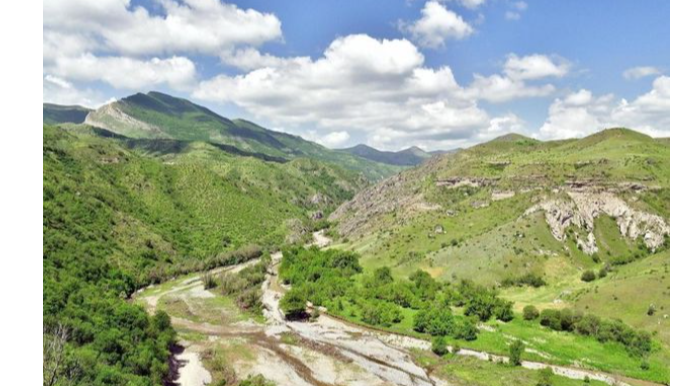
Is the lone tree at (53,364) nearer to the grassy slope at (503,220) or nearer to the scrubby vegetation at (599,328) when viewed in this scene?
the scrubby vegetation at (599,328)

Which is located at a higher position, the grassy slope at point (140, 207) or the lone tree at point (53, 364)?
the grassy slope at point (140, 207)

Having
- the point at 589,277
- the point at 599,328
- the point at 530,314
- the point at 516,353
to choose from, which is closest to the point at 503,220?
the point at 589,277

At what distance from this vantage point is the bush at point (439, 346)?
72125 millimetres

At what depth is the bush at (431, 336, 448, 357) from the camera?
72.1 metres

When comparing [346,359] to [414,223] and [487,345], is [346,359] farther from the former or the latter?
[414,223]

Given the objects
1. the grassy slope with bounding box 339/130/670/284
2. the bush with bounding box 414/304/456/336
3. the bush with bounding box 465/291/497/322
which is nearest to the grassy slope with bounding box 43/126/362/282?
the grassy slope with bounding box 339/130/670/284

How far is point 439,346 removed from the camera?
238ft

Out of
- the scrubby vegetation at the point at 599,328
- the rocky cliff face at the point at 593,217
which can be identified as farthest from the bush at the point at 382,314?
the rocky cliff face at the point at 593,217

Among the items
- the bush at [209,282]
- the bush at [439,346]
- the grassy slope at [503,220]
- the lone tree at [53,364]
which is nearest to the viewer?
the lone tree at [53,364]

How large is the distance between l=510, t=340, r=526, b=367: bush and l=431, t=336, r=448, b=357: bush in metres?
10.3

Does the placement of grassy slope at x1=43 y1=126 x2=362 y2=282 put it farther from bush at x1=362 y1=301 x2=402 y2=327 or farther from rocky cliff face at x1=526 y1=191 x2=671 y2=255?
rocky cliff face at x1=526 y1=191 x2=671 y2=255

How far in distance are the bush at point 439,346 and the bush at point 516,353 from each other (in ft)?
33.7

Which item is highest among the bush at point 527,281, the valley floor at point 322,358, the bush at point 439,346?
the bush at point 527,281

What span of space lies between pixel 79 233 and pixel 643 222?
148 m
